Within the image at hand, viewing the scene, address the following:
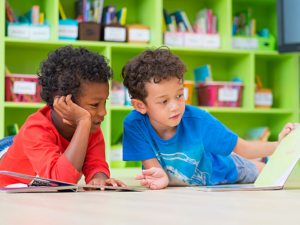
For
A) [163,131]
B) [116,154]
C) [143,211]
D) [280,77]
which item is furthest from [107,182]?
[280,77]

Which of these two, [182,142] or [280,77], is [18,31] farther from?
[280,77]

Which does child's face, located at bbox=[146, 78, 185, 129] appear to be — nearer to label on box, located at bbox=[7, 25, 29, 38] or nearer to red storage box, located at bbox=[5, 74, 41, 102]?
red storage box, located at bbox=[5, 74, 41, 102]

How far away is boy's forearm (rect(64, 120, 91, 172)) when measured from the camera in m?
0.97

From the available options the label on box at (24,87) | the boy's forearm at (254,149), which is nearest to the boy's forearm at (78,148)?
the boy's forearm at (254,149)

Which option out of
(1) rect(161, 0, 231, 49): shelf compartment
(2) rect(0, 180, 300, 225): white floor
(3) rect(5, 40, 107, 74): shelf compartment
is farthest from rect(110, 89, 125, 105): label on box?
(2) rect(0, 180, 300, 225): white floor

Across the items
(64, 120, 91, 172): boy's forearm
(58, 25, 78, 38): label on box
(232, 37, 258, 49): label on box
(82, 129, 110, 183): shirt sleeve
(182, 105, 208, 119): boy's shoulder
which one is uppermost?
(58, 25, 78, 38): label on box

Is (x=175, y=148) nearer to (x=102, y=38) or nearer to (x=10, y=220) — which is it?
(x=10, y=220)

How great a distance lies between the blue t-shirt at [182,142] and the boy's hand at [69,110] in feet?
0.80

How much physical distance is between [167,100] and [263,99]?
5.50 ft

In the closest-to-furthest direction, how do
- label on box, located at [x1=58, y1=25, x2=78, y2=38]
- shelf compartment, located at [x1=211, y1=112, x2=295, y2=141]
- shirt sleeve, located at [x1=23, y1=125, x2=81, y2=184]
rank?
shirt sleeve, located at [x1=23, y1=125, x2=81, y2=184], label on box, located at [x1=58, y1=25, x2=78, y2=38], shelf compartment, located at [x1=211, y1=112, x2=295, y2=141]

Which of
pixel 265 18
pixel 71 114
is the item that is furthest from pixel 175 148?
pixel 265 18

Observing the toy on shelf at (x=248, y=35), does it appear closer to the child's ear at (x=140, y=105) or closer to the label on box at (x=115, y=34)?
the label on box at (x=115, y=34)

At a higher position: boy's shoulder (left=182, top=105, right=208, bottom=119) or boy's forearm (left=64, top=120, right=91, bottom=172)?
boy's shoulder (left=182, top=105, right=208, bottom=119)

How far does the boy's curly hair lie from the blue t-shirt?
0.37 ft
